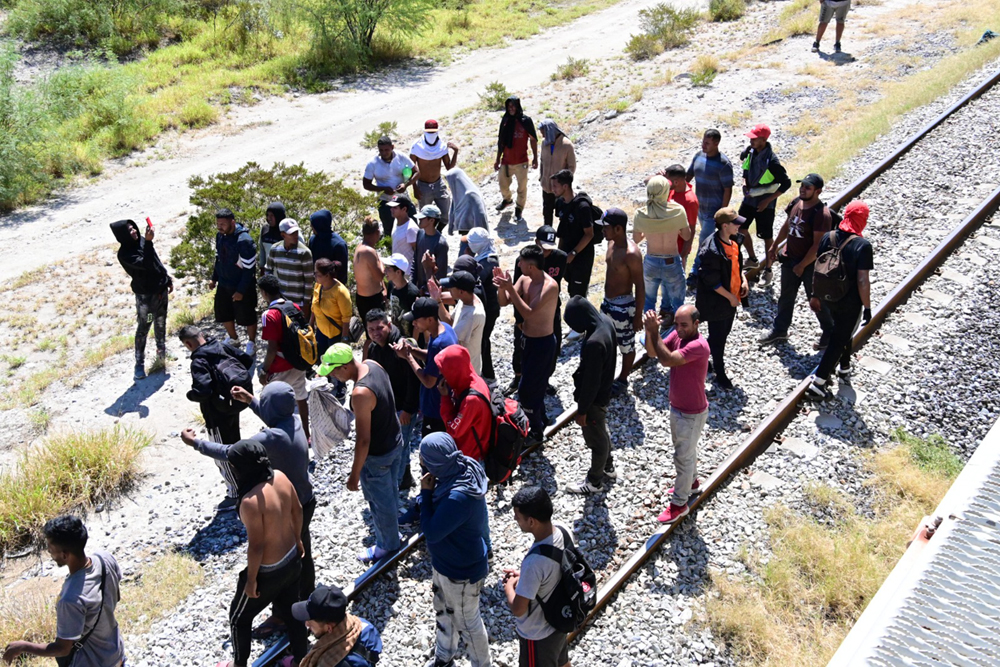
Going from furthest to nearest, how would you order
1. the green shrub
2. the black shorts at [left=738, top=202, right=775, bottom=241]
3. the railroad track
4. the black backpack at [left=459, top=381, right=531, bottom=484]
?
the green shrub
the black shorts at [left=738, top=202, right=775, bottom=241]
the railroad track
the black backpack at [left=459, top=381, right=531, bottom=484]

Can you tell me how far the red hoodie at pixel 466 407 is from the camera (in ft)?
18.1

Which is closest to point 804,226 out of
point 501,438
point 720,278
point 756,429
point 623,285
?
point 720,278

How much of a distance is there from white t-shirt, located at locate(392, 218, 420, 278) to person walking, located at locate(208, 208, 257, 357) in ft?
5.25

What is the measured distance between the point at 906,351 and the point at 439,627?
5.44 metres

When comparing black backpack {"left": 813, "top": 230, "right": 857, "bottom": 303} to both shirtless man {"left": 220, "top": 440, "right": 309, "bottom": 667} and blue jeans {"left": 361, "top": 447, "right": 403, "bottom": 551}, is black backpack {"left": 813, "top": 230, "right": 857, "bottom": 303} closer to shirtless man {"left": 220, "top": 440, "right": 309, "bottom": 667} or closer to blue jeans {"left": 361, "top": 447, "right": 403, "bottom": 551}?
blue jeans {"left": 361, "top": 447, "right": 403, "bottom": 551}

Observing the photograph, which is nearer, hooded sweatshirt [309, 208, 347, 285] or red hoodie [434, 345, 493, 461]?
red hoodie [434, 345, 493, 461]

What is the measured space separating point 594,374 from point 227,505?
3.52 m

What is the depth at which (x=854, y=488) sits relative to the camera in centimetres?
661

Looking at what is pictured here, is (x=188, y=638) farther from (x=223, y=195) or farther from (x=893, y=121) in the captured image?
(x=893, y=121)

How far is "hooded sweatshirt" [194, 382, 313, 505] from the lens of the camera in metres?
5.46

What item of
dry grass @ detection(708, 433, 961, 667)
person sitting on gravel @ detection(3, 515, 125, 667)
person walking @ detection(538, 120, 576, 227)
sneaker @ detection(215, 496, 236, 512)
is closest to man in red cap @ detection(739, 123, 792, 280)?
person walking @ detection(538, 120, 576, 227)

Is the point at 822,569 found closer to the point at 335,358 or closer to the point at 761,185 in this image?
the point at 335,358

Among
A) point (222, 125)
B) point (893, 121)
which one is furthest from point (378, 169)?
point (222, 125)

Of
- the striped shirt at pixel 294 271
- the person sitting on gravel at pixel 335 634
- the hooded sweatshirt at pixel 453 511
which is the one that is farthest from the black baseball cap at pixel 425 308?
the striped shirt at pixel 294 271
